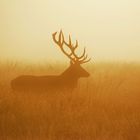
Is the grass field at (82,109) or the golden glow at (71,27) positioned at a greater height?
the golden glow at (71,27)

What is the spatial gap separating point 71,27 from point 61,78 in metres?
0.32

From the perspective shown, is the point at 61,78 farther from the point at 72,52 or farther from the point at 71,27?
the point at 71,27

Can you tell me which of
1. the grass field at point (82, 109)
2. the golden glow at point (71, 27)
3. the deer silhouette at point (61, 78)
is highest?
the golden glow at point (71, 27)

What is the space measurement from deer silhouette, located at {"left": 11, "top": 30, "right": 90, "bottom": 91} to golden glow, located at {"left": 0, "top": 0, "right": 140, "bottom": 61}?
0.05 meters

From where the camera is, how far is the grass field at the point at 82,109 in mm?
2254

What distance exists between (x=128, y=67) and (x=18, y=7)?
78 centimetres

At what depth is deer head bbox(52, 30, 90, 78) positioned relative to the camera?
2.30 metres

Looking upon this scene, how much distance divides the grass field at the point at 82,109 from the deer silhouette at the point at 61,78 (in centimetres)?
3

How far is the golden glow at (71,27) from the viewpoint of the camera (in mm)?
2312

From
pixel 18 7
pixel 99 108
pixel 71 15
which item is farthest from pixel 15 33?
pixel 99 108

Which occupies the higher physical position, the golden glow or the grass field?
the golden glow

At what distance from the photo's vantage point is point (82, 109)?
Answer: 228 centimetres

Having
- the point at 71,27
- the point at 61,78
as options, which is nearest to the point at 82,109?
the point at 61,78

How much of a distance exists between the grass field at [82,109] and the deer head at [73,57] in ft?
0.14
